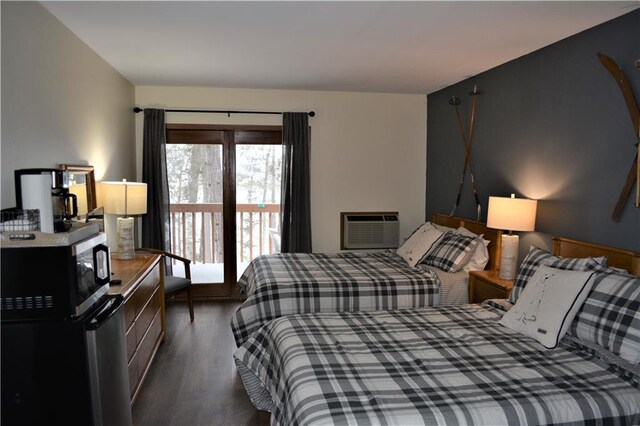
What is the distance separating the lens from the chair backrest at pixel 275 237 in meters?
5.31

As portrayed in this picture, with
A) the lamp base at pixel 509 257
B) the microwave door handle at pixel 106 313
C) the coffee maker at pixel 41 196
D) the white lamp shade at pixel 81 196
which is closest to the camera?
the microwave door handle at pixel 106 313

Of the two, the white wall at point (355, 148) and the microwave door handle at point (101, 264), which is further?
the white wall at point (355, 148)

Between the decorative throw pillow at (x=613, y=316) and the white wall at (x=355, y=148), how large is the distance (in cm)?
324

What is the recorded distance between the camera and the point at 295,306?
3354 mm

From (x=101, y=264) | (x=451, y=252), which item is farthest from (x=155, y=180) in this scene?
(x=451, y=252)

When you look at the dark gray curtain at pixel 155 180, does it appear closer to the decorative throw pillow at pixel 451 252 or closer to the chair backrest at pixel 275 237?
the chair backrest at pixel 275 237

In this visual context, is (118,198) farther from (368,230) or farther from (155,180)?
(368,230)

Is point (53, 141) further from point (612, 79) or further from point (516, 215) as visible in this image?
point (612, 79)

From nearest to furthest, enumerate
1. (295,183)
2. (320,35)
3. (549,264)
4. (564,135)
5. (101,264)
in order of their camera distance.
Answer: (101,264), (549,264), (320,35), (564,135), (295,183)

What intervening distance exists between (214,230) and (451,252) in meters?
2.76

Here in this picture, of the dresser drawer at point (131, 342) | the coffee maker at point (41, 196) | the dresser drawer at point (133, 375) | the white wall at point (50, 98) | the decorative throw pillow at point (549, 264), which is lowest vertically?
the dresser drawer at point (133, 375)

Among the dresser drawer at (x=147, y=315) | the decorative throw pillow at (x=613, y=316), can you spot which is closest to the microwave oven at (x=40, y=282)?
the dresser drawer at (x=147, y=315)

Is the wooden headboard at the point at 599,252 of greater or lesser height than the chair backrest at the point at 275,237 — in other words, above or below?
above

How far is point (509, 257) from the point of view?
11.2 feet
